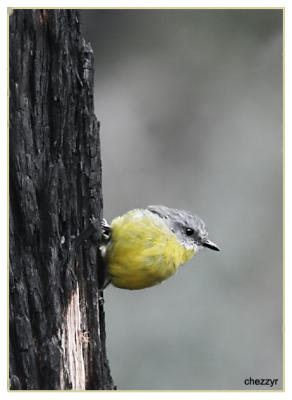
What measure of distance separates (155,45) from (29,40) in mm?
4422

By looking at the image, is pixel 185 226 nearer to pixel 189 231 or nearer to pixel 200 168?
pixel 189 231

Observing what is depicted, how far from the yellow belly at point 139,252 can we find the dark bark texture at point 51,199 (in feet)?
1.25

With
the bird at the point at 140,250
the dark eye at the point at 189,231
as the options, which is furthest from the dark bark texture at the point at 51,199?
the dark eye at the point at 189,231

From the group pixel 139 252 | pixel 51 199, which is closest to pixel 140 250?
pixel 139 252

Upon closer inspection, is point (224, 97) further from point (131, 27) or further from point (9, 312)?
point (9, 312)

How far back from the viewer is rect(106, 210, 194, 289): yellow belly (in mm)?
4086

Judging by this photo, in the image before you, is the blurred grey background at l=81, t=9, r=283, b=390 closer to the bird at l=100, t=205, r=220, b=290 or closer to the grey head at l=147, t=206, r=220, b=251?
the grey head at l=147, t=206, r=220, b=251

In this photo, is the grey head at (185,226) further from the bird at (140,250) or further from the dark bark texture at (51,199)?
the dark bark texture at (51,199)

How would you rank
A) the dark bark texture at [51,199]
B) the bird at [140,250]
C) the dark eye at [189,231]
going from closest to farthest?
the dark bark texture at [51,199]
the bird at [140,250]
the dark eye at [189,231]

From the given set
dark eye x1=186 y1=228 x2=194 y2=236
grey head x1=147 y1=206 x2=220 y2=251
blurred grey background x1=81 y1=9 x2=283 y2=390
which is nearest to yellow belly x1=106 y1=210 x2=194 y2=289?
grey head x1=147 y1=206 x2=220 y2=251

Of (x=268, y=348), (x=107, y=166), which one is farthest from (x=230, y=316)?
(x=107, y=166)

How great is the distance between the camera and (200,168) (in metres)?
7.24

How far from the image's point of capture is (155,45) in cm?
741

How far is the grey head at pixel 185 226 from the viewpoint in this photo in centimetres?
461
